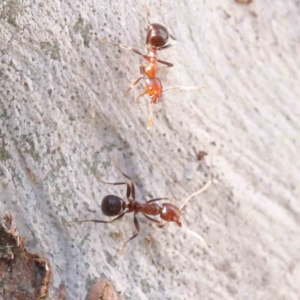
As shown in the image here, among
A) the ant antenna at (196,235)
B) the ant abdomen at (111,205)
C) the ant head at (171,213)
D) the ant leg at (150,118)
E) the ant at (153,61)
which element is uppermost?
the ant at (153,61)

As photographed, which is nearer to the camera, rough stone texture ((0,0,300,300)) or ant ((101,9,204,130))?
rough stone texture ((0,0,300,300))

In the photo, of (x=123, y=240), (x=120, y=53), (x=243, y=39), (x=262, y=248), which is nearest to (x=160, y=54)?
(x=120, y=53)

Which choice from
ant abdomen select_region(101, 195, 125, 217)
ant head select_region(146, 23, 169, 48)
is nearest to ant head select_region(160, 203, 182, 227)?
ant abdomen select_region(101, 195, 125, 217)

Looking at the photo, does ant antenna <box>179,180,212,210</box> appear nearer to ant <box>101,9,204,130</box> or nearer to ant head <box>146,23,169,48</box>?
ant <box>101,9,204,130</box>

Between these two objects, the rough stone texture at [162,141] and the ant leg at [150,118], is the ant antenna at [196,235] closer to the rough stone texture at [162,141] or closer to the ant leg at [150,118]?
the rough stone texture at [162,141]

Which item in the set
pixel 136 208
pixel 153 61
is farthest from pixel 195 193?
pixel 153 61

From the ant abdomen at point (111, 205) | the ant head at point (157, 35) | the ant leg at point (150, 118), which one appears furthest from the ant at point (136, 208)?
the ant head at point (157, 35)
